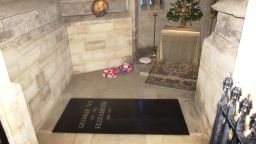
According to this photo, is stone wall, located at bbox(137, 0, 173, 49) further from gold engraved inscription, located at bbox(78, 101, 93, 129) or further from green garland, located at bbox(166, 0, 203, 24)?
gold engraved inscription, located at bbox(78, 101, 93, 129)

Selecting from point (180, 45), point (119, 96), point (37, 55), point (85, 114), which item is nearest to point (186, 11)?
point (180, 45)

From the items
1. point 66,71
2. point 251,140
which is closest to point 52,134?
point 66,71

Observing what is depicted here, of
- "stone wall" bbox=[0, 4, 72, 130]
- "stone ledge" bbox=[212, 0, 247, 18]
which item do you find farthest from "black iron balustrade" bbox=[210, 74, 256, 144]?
"stone wall" bbox=[0, 4, 72, 130]

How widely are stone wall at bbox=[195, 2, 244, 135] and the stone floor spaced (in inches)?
11.2

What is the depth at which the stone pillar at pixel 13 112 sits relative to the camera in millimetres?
2409

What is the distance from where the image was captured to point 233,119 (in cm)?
192

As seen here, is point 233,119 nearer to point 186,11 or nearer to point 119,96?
point 119,96

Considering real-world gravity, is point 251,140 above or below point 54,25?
below

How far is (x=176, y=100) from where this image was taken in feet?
15.3

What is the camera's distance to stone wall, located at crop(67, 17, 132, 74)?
574 cm

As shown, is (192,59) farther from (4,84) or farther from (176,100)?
(4,84)

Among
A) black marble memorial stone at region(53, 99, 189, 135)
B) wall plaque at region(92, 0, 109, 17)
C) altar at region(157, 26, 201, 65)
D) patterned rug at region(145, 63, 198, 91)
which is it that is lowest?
black marble memorial stone at region(53, 99, 189, 135)

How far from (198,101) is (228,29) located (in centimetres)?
170

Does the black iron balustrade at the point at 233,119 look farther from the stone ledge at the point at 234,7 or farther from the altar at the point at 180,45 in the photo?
the altar at the point at 180,45
